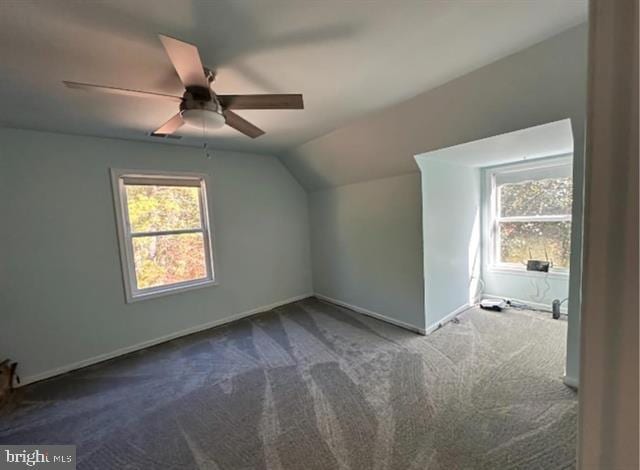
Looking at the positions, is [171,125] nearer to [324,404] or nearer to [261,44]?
[261,44]

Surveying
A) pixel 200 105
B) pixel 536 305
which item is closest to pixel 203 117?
pixel 200 105

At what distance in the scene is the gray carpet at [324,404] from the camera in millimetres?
1714

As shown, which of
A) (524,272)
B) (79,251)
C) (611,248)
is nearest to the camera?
(611,248)

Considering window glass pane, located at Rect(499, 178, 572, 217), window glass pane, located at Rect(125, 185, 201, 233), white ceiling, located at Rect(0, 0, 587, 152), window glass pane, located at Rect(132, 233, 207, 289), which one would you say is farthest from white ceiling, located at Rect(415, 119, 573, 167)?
window glass pane, located at Rect(132, 233, 207, 289)

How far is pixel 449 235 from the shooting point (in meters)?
3.46

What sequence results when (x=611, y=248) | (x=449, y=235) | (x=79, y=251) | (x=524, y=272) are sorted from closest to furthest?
1. (x=611, y=248)
2. (x=79, y=251)
3. (x=449, y=235)
4. (x=524, y=272)

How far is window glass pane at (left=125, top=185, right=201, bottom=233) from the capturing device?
319 cm

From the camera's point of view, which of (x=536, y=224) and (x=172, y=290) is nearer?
(x=172, y=290)

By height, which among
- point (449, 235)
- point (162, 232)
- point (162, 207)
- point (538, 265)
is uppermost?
point (162, 207)

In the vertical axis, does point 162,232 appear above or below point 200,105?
below

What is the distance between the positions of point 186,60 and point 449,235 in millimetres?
3194

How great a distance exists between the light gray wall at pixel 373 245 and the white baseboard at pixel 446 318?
0.40 ft

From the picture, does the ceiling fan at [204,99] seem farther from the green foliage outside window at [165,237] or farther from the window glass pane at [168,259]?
the window glass pane at [168,259]

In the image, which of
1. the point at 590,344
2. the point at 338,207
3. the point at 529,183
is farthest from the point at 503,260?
the point at 590,344
